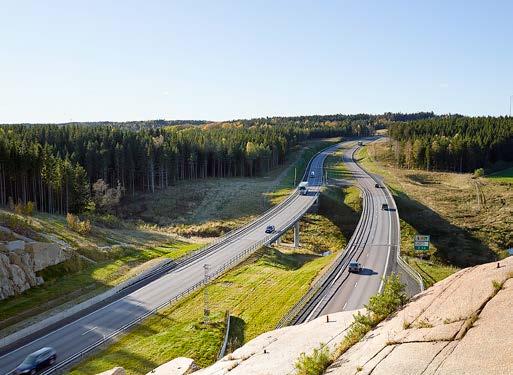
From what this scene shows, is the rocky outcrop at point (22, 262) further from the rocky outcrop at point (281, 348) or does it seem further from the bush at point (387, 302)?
the bush at point (387, 302)

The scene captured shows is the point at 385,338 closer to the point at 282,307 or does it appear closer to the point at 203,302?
the point at 282,307

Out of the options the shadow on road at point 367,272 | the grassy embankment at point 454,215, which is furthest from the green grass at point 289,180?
the shadow on road at point 367,272

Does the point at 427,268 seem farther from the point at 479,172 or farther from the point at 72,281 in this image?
the point at 479,172

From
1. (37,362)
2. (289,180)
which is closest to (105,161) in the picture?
(289,180)

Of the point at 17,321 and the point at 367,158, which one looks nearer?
the point at 17,321

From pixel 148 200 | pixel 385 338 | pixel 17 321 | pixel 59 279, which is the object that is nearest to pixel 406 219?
pixel 148 200
